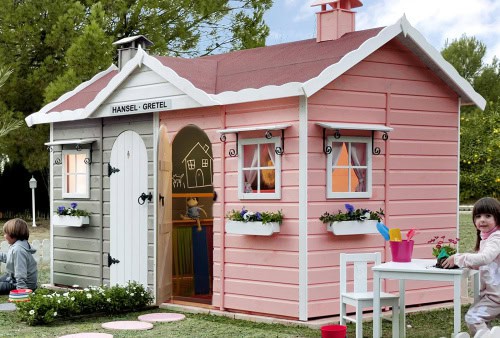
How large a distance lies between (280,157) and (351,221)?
3.56ft

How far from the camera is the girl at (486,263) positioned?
271 inches

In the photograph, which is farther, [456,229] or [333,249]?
[456,229]

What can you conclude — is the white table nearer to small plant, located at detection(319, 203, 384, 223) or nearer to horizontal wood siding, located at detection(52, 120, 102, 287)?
small plant, located at detection(319, 203, 384, 223)

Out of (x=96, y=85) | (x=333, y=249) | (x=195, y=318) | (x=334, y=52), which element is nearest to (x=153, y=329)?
(x=195, y=318)

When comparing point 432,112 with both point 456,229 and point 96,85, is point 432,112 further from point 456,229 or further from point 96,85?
point 96,85

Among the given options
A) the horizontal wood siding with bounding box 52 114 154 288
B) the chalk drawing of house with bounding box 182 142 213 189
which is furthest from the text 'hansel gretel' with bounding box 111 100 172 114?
the chalk drawing of house with bounding box 182 142 213 189

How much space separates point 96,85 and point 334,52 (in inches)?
201

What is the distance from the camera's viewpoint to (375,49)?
30.7ft

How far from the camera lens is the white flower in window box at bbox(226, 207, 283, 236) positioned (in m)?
9.05

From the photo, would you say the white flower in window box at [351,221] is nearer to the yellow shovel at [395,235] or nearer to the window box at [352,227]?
the window box at [352,227]

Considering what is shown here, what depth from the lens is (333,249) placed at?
9172 mm

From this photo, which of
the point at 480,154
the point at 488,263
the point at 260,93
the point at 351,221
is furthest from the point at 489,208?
the point at 480,154

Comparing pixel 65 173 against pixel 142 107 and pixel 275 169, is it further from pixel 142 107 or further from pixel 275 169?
pixel 275 169

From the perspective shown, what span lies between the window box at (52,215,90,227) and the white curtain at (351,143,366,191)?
14.3 ft
